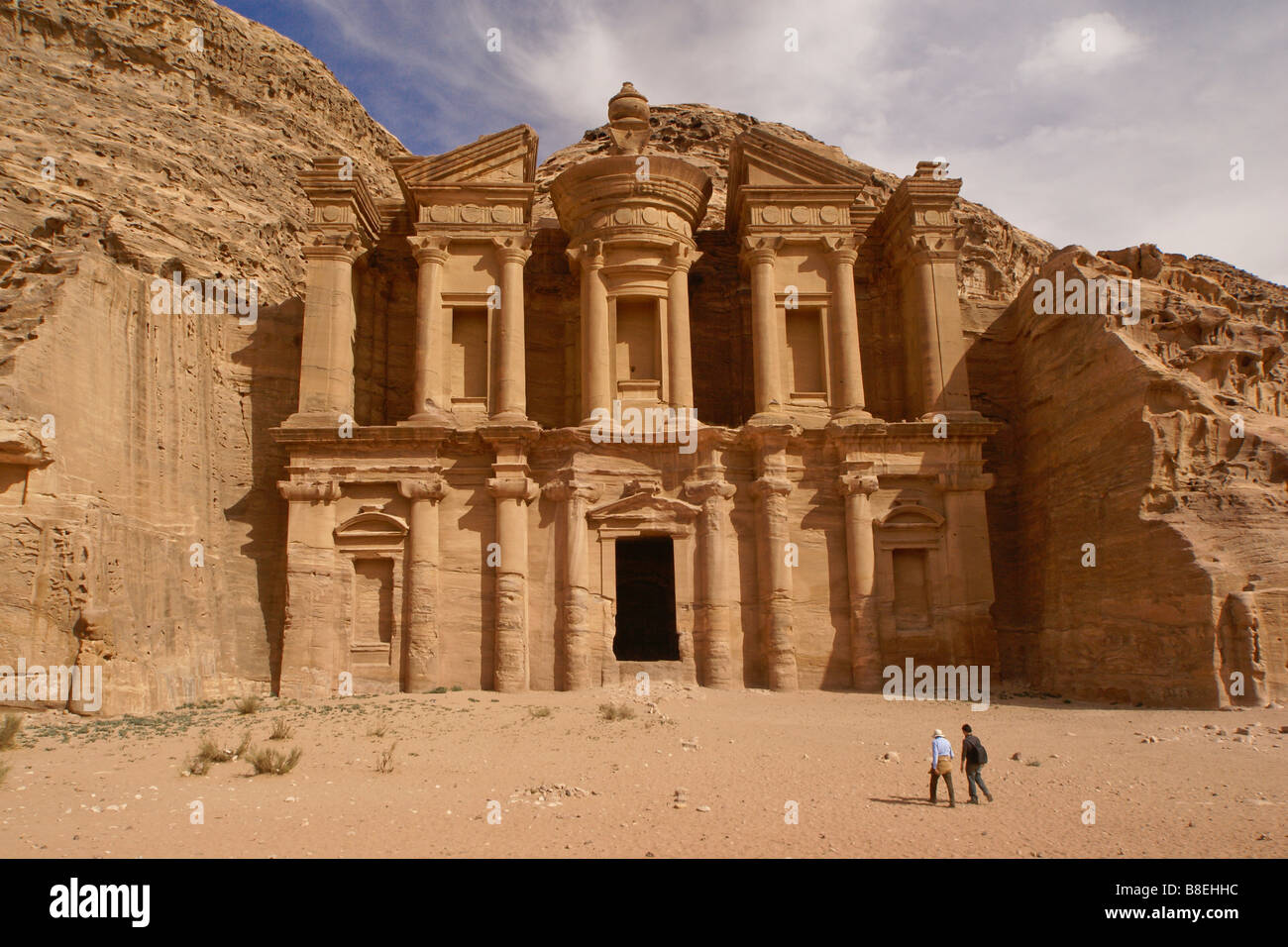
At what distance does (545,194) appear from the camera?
103 ft

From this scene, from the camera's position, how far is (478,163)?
928 inches

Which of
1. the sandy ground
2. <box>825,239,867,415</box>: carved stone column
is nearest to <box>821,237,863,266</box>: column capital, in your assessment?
<box>825,239,867,415</box>: carved stone column

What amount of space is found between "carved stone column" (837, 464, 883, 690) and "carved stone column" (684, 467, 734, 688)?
276 cm

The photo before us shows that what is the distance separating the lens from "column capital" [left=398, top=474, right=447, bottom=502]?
68.7 feet

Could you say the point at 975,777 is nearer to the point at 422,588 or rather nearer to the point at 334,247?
the point at 422,588

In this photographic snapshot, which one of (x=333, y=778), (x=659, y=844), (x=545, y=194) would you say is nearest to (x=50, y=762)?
(x=333, y=778)

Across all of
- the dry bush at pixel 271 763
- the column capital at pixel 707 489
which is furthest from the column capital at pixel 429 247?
the dry bush at pixel 271 763

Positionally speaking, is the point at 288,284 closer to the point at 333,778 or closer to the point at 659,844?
the point at 333,778

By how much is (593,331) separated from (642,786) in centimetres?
1310

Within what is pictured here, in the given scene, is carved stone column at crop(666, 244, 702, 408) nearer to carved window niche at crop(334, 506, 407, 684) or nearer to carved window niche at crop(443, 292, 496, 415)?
carved window niche at crop(443, 292, 496, 415)

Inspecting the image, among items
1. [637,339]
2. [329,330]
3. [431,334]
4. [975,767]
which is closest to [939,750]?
[975,767]

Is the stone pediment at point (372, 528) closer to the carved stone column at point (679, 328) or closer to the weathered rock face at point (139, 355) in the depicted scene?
the weathered rock face at point (139, 355)

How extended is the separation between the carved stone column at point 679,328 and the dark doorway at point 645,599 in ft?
21.2

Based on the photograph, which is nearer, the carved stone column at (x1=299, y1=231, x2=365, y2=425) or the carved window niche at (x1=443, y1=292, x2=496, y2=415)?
the carved stone column at (x1=299, y1=231, x2=365, y2=425)
